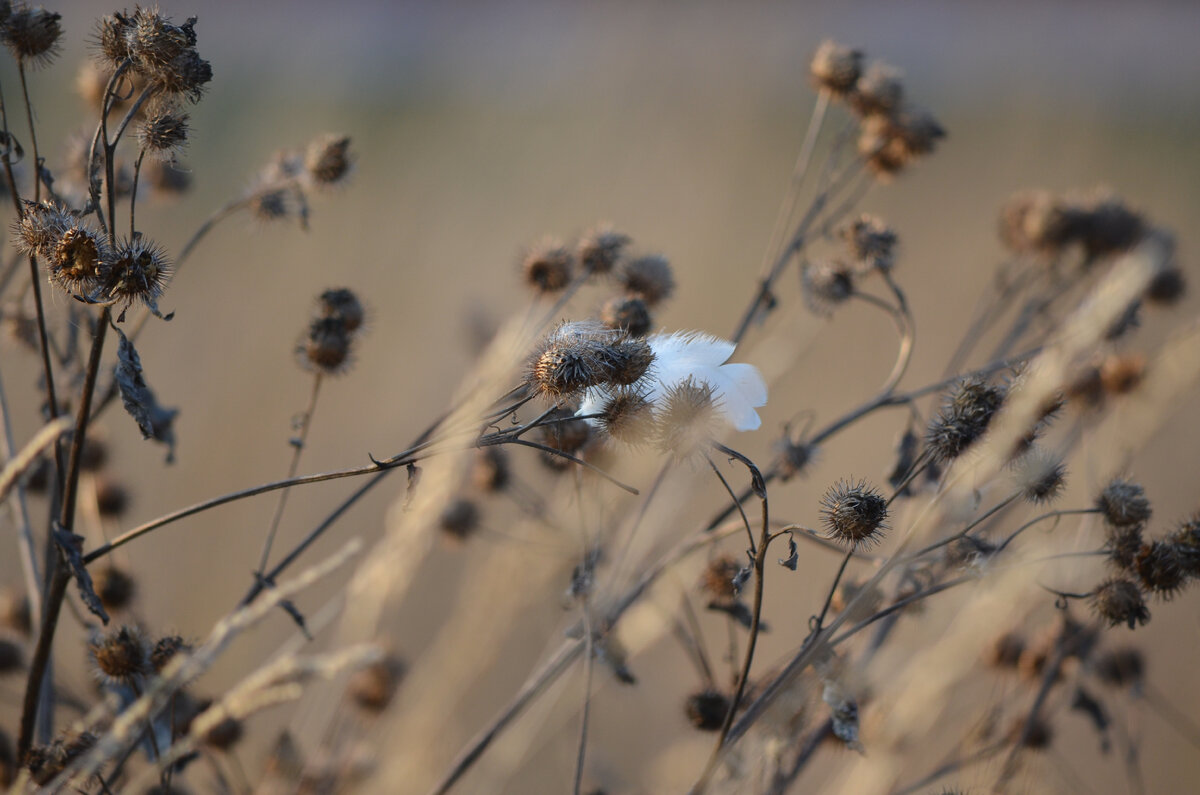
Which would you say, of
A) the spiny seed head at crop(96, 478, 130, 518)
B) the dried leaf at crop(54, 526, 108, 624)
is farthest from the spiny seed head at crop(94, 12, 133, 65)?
the spiny seed head at crop(96, 478, 130, 518)

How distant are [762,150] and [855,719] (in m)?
2.78

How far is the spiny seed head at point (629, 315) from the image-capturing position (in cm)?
86

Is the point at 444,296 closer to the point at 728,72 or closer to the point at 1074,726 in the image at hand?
the point at 728,72

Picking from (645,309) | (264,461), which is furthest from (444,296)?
(645,309)

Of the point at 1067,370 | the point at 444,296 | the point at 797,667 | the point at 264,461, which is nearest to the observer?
the point at 797,667

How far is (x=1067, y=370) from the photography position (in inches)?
42.8

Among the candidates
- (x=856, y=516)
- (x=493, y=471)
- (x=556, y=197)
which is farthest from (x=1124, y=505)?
(x=556, y=197)

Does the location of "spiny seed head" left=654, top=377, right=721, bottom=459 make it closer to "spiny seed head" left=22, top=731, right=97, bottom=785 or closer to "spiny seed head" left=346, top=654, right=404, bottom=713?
"spiny seed head" left=22, top=731, right=97, bottom=785

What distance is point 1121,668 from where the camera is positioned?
3.73 feet

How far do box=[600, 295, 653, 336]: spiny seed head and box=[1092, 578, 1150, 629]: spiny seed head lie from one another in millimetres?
515

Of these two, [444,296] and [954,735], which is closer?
[954,735]

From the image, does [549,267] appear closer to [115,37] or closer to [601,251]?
[601,251]

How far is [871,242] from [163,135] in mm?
818

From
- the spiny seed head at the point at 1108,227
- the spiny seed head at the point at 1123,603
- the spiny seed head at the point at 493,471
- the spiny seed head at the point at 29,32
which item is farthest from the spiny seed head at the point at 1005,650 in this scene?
the spiny seed head at the point at 29,32
